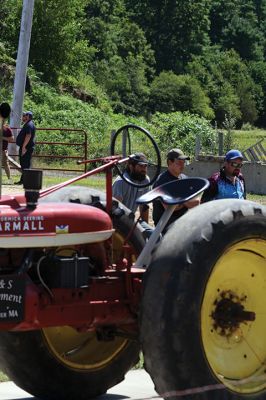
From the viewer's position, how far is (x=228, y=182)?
365 inches

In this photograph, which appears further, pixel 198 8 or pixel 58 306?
pixel 198 8

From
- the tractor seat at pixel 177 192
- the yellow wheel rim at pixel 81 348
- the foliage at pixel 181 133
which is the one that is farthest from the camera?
the foliage at pixel 181 133

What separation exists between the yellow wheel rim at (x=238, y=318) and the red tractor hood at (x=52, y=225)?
0.70 meters

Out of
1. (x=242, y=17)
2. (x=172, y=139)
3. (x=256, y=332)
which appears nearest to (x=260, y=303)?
(x=256, y=332)

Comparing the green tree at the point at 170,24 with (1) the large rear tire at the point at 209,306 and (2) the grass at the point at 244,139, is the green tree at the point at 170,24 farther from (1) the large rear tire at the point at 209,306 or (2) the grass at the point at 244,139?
(1) the large rear tire at the point at 209,306

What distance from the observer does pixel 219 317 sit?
5922 millimetres

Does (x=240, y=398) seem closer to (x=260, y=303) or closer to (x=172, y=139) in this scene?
(x=260, y=303)

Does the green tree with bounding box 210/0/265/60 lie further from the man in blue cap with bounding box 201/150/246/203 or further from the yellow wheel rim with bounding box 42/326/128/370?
the yellow wheel rim with bounding box 42/326/128/370

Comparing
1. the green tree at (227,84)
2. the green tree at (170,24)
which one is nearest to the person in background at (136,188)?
the green tree at (227,84)

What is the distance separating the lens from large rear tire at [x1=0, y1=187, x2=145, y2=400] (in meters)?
6.54

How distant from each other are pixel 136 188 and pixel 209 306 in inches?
108

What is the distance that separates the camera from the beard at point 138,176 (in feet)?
28.0

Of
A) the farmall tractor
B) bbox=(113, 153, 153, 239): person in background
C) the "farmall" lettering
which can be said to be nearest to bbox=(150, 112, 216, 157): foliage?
bbox=(113, 153, 153, 239): person in background

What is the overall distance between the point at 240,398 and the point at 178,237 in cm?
97
